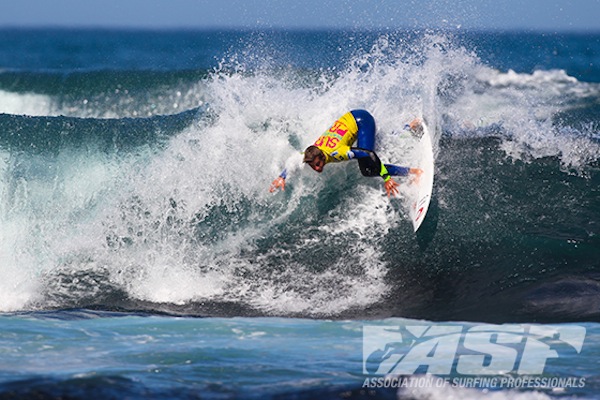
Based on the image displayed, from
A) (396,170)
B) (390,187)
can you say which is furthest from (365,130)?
(390,187)

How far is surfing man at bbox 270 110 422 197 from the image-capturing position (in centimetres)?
998

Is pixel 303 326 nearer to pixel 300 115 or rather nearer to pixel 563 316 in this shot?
A: pixel 563 316

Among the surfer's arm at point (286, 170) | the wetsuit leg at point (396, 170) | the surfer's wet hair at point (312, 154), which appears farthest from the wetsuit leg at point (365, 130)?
the surfer's arm at point (286, 170)

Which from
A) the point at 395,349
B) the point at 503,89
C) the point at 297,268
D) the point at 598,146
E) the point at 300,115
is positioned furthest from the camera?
the point at 503,89

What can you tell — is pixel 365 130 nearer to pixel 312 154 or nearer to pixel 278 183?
pixel 312 154

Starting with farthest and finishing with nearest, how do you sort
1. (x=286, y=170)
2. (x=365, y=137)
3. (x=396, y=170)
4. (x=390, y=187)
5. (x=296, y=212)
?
(x=296, y=212) < (x=286, y=170) < (x=365, y=137) < (x=396, y=170) < (x=390, y=187)

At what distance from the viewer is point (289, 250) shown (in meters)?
10.3

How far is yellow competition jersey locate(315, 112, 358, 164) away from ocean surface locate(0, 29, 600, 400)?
2.64 ft

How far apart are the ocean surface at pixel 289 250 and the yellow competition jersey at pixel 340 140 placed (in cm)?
80

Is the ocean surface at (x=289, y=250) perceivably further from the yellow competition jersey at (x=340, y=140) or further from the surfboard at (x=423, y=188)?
the yellow competition jersey at (x=340, y=140)

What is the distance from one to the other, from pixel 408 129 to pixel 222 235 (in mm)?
2903

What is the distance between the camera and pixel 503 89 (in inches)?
998

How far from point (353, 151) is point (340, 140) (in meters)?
0.28

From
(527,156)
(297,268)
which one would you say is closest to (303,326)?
(297,268)
